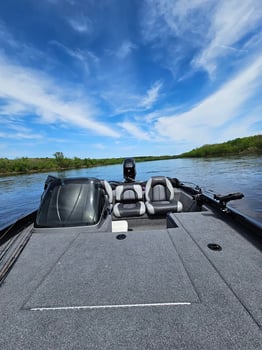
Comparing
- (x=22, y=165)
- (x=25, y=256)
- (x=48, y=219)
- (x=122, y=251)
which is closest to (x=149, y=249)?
(x=122, y=251)

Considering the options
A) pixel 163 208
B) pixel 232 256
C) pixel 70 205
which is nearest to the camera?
pixel 232 256

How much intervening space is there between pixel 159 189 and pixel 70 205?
2488 mm

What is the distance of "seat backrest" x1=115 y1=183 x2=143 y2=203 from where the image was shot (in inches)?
159

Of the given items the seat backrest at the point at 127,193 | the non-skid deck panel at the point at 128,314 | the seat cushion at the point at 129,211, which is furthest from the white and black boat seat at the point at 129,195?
the non-skid deck panel at the point at 128,314

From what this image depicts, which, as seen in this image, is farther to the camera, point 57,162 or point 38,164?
point 57,162

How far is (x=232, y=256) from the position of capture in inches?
56.2

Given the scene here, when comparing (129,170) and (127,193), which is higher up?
(129,170)

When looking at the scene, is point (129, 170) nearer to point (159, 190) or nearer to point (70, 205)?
point (159, 190)

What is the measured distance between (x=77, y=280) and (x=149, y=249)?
668 mm

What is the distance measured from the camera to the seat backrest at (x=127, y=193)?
4031 millimetres

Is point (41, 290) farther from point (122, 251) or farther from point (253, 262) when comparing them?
point (253, 262)

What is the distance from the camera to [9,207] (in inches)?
365

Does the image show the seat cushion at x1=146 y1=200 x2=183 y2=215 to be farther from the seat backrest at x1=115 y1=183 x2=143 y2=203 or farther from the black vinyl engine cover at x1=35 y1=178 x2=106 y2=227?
the black vinyl engine cover at x1=35 y1=178 x2=106 y2=227

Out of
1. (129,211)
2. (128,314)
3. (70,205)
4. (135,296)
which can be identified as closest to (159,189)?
(129,211)
